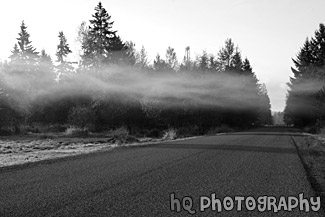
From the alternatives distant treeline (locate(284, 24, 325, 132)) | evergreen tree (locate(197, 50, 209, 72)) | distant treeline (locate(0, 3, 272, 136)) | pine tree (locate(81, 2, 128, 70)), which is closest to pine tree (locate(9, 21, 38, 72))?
distant treeline (locate(0, 3, 272, 136))

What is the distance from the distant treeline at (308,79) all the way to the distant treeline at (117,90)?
914 cm

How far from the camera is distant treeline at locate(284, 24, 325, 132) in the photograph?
43469 mm

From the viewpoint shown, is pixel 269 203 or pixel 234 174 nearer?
pixel 269 203

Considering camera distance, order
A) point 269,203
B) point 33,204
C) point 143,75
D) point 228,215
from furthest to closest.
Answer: point 143,75 → point 269,203 → point 33,204 → point 228,215

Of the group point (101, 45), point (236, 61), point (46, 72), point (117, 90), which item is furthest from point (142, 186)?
point (46, 72)

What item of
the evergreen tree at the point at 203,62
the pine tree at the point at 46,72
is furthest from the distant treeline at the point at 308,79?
the pine tree at the point at 46,72

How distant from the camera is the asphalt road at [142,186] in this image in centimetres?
487

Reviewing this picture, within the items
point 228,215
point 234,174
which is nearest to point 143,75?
point 234,174

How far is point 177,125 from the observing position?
129 ft

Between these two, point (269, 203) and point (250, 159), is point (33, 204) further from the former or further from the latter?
point (250, 159)

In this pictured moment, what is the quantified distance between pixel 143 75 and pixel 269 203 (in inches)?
1514

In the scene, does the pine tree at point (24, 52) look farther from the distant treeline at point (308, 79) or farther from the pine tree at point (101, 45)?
the distant treeline at point (308, 79)

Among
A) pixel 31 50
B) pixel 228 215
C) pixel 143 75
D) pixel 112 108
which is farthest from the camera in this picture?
pixel 31 50

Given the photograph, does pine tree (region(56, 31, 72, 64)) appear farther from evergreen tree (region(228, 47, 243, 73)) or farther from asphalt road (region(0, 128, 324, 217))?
asphalt road (region(0, 128, 324, 217))
